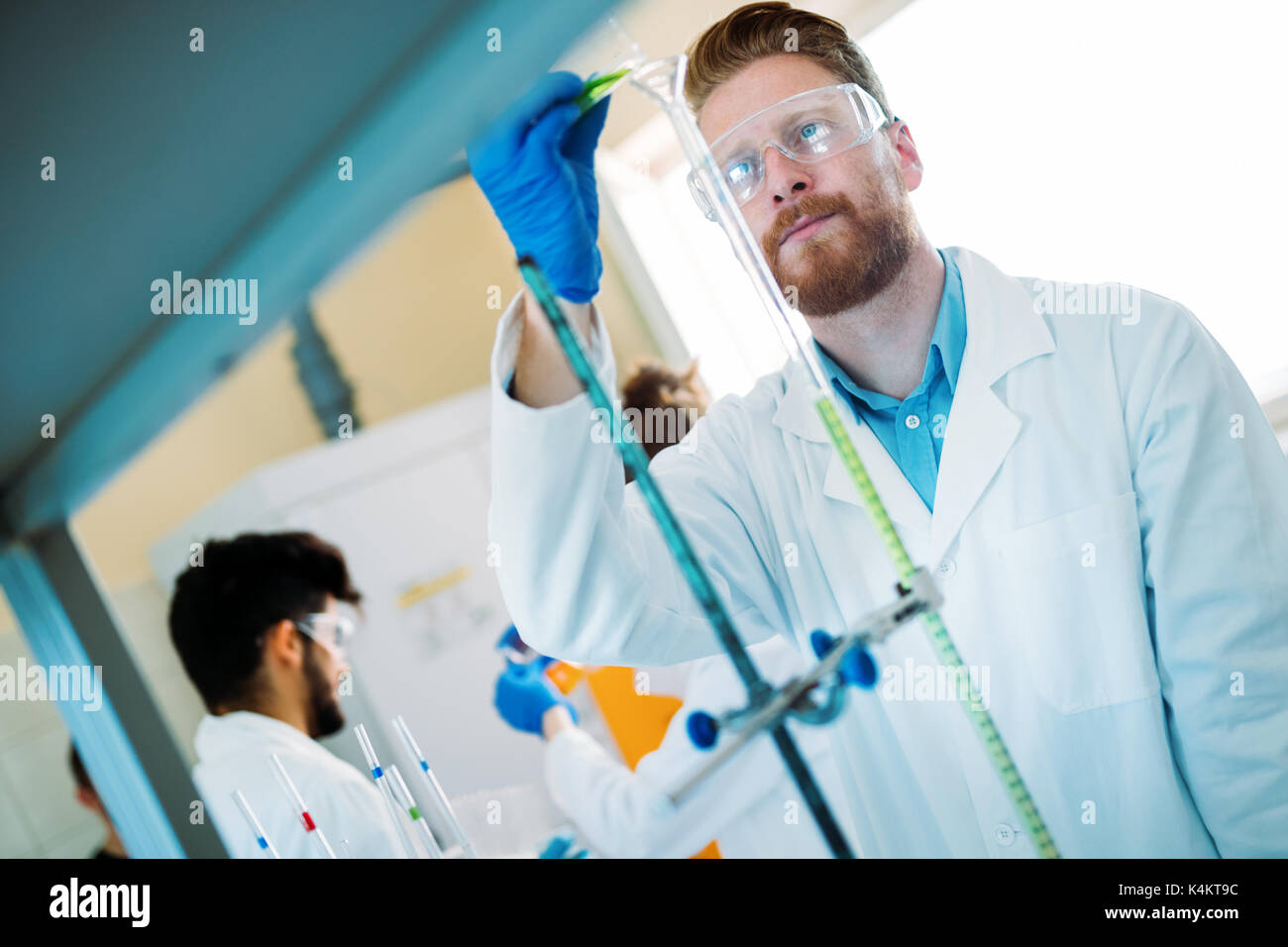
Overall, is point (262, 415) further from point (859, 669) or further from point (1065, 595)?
point (859, 669)

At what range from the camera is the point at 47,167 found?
1.00m

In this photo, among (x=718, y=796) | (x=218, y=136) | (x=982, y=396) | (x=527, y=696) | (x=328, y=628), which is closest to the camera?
(x=218, y=136)

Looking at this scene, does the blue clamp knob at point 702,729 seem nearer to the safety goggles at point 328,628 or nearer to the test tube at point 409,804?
the test tube at point 409,804

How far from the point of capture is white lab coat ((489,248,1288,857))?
100 cm

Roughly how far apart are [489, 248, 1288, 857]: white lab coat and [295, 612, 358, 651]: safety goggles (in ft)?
4.46

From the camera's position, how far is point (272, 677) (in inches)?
81.8

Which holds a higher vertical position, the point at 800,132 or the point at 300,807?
the point at 800,132

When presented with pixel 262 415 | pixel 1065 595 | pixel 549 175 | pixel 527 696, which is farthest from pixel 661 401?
pixel 262 415

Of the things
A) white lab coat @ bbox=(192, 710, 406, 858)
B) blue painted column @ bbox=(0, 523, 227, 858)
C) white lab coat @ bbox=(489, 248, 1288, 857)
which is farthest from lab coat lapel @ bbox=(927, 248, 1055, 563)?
blue painted column @ bbox=(0, 523, 227, 858)

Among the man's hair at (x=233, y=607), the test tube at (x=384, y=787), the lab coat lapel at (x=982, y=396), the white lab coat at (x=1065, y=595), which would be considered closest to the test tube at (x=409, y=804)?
the test tube at (x=384, y=787)

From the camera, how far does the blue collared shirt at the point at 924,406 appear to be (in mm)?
1169

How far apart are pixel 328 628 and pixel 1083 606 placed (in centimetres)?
180
